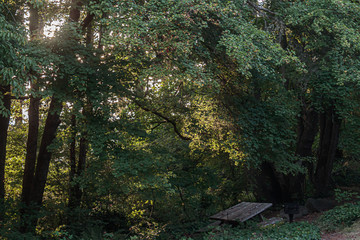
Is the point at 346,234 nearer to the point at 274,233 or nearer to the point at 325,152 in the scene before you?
the point at 274,233

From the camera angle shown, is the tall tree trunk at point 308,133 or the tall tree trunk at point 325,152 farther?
the tall tree trunk at point 325,152

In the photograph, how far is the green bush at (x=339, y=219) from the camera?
33.0 ft

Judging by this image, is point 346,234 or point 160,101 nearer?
point 346,234

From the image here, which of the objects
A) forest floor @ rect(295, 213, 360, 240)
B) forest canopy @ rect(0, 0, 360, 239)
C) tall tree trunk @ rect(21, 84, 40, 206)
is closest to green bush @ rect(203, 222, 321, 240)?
forest floor @ rect(295, 213, 360, 240)

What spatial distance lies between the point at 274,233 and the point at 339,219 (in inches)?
114

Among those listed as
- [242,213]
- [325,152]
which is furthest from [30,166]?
[325,152]

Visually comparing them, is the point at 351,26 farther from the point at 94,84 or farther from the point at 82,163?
the point at 82,163

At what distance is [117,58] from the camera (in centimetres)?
963

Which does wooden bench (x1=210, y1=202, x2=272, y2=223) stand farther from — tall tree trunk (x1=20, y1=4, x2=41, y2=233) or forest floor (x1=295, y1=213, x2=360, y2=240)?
tall tree trunk (x1=20, y1=4, x2=41, y2=233)

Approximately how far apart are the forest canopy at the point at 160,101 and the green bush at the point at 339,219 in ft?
7.21

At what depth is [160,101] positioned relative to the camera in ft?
43.4

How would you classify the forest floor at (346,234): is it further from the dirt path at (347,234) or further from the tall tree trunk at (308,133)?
the tall tree trunk at (308,133)

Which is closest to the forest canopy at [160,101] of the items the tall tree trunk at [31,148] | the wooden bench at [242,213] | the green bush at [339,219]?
the tall tree trunk at [31,148]

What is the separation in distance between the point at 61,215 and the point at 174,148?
491cm
